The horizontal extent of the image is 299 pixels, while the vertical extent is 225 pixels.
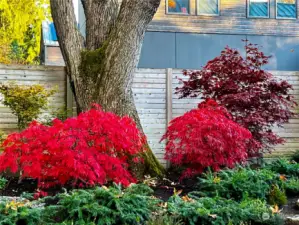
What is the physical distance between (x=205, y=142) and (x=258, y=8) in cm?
892

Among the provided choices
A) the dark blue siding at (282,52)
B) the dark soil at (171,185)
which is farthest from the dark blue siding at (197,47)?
the dark soil at (171,185)

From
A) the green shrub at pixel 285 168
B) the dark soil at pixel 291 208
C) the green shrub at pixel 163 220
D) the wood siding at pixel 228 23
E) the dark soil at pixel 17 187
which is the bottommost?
the dark soil at pixel 291 208

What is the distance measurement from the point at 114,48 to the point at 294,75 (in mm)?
4509

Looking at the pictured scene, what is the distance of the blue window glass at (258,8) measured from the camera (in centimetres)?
1464

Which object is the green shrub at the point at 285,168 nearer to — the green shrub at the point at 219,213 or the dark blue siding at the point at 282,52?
the green shrub at the point at 219,213

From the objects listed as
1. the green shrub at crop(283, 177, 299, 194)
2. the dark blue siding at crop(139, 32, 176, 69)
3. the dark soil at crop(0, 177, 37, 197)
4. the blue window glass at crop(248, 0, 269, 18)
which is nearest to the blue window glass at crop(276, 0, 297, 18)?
the blue window glass at crop(248, 0, 269, 18)

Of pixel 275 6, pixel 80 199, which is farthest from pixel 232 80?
pixel 275 6

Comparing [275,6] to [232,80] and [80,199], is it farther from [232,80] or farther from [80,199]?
[80,199]

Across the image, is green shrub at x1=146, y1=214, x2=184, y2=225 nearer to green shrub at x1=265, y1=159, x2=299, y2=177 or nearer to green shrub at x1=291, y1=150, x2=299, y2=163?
green shrub at x1=265, y1=159, x2=299, y2=177

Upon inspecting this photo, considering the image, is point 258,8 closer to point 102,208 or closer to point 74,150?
point 74,150

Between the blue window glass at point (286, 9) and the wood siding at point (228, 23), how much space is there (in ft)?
0.48

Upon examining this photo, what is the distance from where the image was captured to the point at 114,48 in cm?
761

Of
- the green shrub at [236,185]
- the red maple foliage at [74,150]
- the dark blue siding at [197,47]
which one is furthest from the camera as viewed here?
the dark blue siding at [197,47]

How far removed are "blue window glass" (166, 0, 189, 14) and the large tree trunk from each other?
19.6ft
